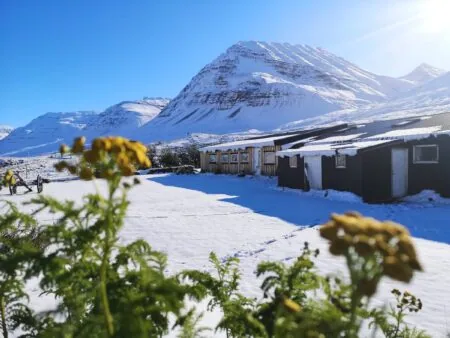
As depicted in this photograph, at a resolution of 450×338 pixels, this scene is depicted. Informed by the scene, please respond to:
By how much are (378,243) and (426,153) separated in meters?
17.4

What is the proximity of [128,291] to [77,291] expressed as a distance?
0.31 metres

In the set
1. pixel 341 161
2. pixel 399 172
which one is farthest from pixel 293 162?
pixel 399 172

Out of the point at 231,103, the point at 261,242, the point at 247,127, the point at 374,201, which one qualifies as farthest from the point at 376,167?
the point at 231,103

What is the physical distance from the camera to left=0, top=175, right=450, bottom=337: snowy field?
20.1ft

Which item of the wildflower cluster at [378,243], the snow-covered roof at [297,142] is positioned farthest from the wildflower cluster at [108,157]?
the snow-covered roof at [297,142]

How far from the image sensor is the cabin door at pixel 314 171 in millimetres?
18250

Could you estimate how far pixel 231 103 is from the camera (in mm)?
182250

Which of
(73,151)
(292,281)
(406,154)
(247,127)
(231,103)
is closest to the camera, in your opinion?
(73,151)

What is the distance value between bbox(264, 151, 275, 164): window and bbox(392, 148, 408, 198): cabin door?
10459 millimetres

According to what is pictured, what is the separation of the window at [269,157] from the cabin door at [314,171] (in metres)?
6.81

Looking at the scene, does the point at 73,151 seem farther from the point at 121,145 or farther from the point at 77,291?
the point at 77,291

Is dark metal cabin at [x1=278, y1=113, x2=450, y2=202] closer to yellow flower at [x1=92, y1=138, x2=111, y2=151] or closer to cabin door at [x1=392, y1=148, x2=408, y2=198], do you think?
cabin door at [x1=392, y1=148, x2=408, y2=198]

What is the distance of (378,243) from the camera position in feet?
3.66

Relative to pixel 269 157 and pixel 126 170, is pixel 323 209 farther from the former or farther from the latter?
pixel 126 170
